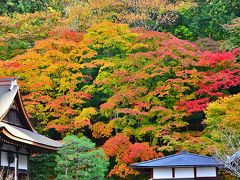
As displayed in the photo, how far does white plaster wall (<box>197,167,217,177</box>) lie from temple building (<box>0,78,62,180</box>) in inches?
240

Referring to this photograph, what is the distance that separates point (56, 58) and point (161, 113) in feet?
23.1

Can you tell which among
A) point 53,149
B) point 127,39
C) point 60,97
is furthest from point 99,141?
point 53,149

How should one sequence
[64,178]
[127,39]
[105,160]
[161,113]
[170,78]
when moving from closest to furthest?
[64,178] < [105,160] < [161,113] < [170,78] < [127,39]

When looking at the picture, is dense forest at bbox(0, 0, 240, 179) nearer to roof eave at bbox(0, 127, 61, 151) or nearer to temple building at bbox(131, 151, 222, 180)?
temple building at bbox(131, 151, 222, 180)

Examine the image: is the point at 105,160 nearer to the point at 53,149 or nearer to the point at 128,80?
the point at 53,149

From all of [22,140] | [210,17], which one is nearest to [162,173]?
[22,140]

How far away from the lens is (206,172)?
19047 mm

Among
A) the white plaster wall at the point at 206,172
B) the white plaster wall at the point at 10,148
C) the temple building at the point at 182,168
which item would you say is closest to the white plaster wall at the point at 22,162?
the white plaster wall at the point at 10,148

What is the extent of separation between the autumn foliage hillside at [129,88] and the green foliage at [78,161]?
8.90 ft

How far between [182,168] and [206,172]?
3.43 feet

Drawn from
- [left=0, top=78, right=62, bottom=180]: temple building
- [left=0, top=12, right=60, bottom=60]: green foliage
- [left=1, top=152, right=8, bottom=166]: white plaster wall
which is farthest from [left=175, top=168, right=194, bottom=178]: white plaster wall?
[left=0, top=12, right=60, bottom=60]: green foliage

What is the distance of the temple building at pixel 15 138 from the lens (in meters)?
16.9

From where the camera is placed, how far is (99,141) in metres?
27.9

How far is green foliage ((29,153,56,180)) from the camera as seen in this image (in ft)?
70.9
